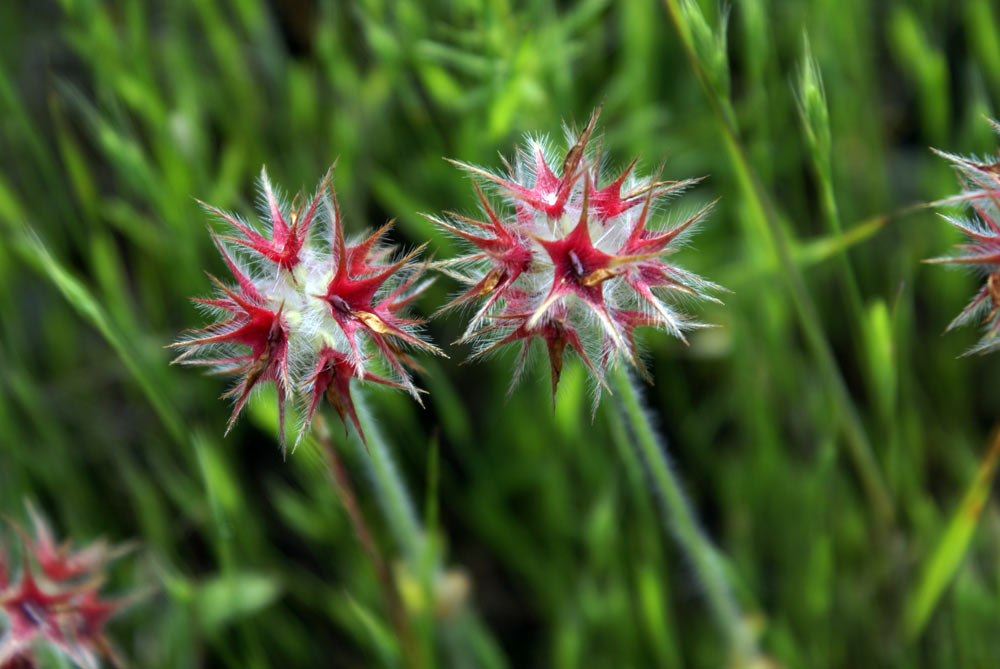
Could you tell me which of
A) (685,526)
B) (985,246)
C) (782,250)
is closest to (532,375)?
(685,526)

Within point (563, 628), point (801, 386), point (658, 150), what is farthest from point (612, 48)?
point (563, 628)

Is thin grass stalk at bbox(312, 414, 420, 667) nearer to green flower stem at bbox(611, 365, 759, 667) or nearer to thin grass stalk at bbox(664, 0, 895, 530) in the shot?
green flower stem at bbox(611, 365, 759, 667)

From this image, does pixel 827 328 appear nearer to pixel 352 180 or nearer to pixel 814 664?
pixel 814 664

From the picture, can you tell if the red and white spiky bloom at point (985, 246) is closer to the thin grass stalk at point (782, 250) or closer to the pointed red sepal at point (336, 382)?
the thin grass stalk at point (782, 250)

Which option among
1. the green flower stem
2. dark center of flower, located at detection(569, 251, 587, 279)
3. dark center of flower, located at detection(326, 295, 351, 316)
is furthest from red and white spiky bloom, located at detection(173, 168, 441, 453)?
the green flower stem

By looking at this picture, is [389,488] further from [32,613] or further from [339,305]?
[32,613]
